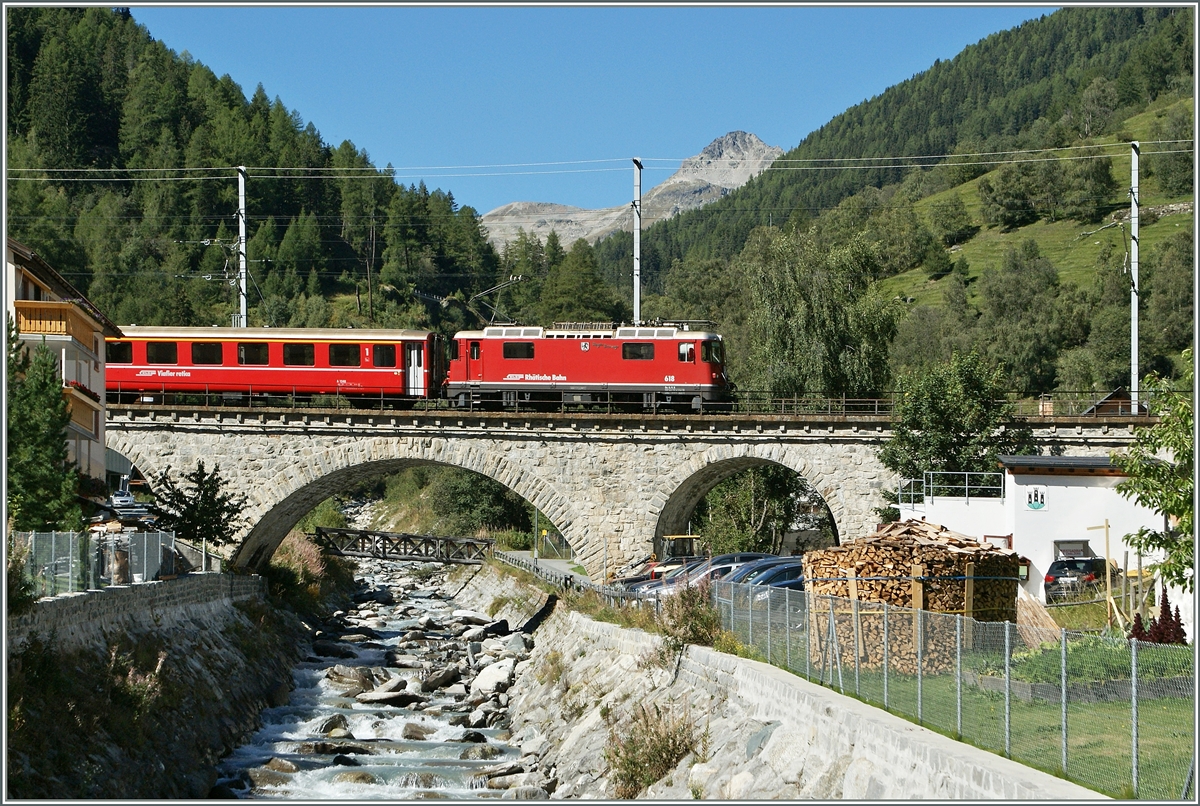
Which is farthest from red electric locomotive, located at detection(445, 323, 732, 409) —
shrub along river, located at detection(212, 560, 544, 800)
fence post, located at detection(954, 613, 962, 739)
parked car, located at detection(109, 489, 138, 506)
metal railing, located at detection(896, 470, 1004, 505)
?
fence post, located at detection(954, 613, 962, 739)

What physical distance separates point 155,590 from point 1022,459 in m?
20.6

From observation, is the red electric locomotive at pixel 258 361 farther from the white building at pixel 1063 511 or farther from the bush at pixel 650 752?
the bush at pixel 650 752

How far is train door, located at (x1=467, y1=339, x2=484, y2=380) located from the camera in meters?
39.7

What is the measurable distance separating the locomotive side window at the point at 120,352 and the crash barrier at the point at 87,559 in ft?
40.3

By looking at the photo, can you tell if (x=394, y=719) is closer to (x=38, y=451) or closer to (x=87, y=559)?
(x=87, y=559)

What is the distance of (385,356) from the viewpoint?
3959cm

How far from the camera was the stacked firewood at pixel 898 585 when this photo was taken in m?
17.4

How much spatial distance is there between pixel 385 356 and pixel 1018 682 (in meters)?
28.4

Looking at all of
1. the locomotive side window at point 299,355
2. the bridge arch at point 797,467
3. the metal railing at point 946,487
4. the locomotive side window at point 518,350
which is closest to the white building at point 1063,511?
the metal railing at point 946,487

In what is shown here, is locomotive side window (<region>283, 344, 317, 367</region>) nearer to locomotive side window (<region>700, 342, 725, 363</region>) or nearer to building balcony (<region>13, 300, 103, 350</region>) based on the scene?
building balcony (<region>13, 300, 103, 350</region>)

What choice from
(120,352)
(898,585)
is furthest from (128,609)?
(120,352)

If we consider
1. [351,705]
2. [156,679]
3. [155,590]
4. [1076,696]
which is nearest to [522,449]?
[351,705]

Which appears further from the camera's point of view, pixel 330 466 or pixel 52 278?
pixel 330 466

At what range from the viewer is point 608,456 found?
36.8 meters
